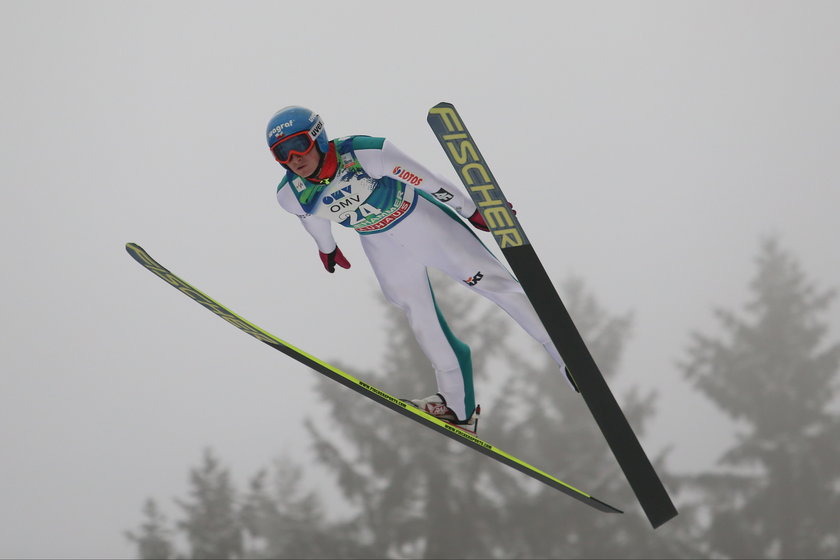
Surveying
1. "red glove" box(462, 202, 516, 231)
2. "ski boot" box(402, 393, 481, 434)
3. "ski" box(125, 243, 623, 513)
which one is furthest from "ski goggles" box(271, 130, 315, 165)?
"ski boot" box(402, 393, 481, 434)

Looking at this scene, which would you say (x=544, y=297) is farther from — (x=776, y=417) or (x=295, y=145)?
(x=776, y=417)

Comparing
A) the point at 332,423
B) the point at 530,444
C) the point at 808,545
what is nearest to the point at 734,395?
the point at 808,545

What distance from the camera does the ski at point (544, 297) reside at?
3072 mm

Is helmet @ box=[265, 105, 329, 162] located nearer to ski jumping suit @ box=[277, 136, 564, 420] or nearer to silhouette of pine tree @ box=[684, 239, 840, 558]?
ski jumping suit @ box=[277, 136, 564, 420]

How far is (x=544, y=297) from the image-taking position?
10.4ft

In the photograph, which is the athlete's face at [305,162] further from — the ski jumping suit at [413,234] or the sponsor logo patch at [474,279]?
the sponsor logo patch at [474,279]

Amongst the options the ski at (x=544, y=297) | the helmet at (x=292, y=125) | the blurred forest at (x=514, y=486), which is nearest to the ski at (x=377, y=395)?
the ski at (x=544, y=297)

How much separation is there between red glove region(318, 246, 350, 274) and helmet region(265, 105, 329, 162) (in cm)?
58

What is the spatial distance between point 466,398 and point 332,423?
10381 millimetres

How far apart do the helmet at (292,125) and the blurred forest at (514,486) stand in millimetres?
9772

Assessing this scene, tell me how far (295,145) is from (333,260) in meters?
0.67

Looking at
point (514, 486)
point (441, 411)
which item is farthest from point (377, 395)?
point (514, 486)

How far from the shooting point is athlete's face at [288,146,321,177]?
330 centimetres

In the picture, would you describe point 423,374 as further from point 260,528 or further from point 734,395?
point 734,395
